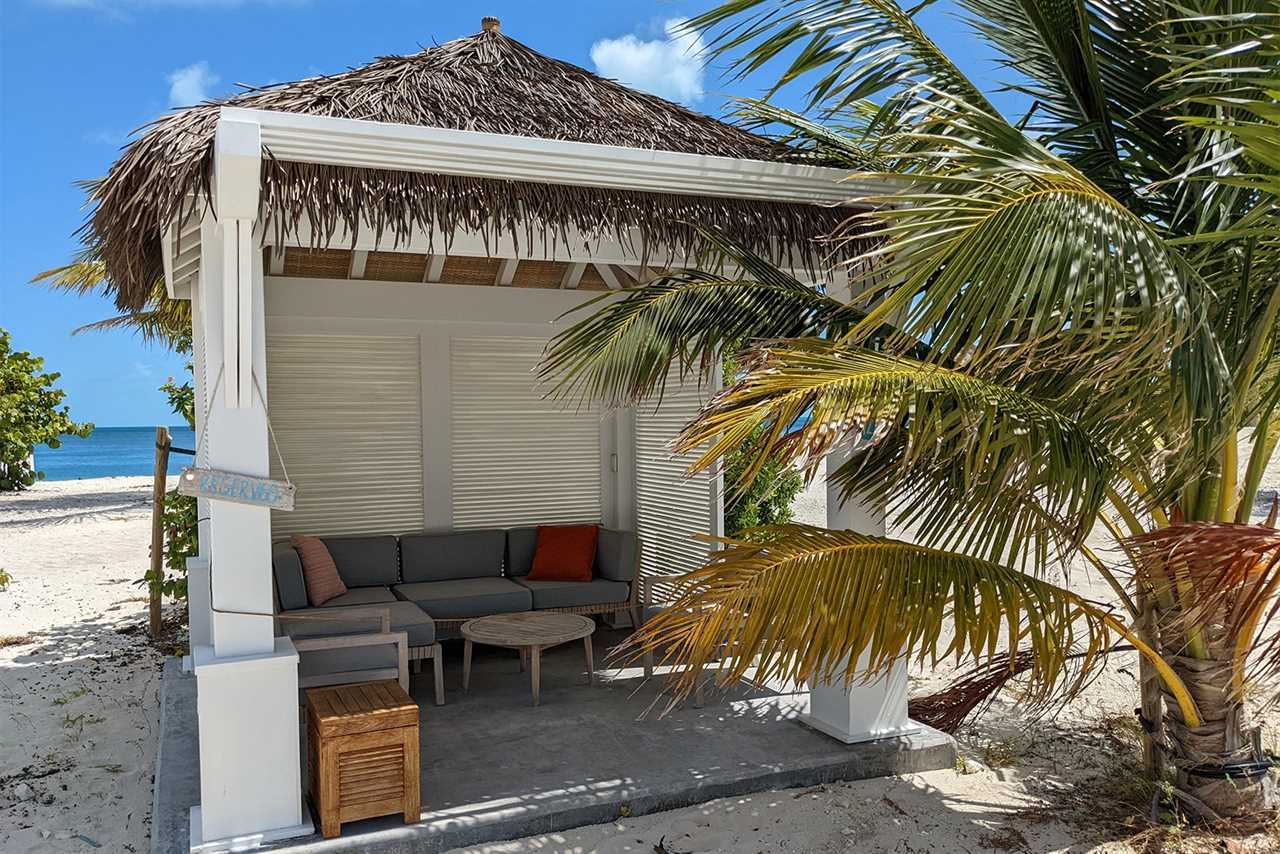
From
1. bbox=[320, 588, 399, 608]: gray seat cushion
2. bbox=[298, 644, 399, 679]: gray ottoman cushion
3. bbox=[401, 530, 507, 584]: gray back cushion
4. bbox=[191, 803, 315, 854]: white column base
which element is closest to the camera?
bbox=[191, 803, 315, 854]: white column base

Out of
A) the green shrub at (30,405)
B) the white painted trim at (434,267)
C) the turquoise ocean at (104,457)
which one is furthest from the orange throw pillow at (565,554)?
the turquoise ocean at (104,457)

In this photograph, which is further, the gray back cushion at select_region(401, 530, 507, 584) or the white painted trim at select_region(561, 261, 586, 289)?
the white painted trim at select_region(561, 261, 586, 289)

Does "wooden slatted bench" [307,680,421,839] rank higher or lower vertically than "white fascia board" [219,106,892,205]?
lower

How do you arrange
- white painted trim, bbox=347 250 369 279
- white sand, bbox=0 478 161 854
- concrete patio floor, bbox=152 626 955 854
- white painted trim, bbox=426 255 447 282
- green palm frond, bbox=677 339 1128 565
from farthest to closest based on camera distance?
white painted trim, bbox=426 255 447 282 → white painted trim, bbox=347 250 369 279 → white sand, bbox=0 478 161 854 → concrete patio floor, bbox=152 626 955 854 → green palm frond, bbox=677 339 1128 565

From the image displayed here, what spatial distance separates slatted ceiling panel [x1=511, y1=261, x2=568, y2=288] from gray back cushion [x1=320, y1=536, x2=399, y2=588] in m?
2.26

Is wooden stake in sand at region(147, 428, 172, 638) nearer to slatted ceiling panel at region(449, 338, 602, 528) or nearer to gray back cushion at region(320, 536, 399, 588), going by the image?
gray back cushion at region(320, 536, 399, 588)

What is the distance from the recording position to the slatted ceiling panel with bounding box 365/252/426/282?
22.8 ft

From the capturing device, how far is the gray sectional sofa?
5.88 meters

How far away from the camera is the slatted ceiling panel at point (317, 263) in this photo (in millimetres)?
6625

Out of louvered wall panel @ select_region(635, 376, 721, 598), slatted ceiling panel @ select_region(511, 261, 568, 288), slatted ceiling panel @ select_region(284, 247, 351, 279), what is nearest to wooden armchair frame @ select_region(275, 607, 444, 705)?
louvered wall panel @ select_region(635, 376, 721, 598)

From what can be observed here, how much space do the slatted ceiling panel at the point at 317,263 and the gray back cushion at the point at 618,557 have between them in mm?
2814

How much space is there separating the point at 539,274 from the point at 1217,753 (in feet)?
17.8

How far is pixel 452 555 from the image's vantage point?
7512mm

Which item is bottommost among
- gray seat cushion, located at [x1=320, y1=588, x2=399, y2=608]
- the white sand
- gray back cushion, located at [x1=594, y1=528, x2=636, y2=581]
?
the white sand
